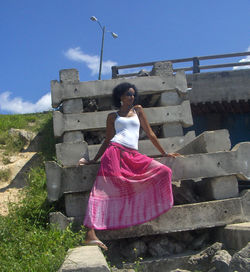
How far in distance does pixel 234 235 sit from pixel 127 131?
1660 millimetres

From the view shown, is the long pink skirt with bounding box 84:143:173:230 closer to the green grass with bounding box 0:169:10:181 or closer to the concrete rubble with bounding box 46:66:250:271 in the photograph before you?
the concrete rubble with bounding box 46:66:250:271

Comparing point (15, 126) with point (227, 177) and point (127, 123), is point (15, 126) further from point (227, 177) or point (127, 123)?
point (227, 177)

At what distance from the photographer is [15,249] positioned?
3480 millimetres

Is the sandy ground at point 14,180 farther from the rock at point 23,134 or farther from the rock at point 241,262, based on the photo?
the rock at point 241,262

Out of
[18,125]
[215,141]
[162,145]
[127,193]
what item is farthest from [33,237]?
[18,125]

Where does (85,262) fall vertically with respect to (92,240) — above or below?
below

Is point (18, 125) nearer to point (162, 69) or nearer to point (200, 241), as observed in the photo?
point (162, 69)

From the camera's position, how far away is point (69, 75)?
5.88 metres

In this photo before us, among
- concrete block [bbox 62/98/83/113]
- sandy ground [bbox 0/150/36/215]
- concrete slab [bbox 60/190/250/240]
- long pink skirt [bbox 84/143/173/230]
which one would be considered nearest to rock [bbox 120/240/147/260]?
concrete slab [bbox 60/190/250/240]

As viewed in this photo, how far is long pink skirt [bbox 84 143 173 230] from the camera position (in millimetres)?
3848

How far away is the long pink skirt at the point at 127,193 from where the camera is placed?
12.6ft

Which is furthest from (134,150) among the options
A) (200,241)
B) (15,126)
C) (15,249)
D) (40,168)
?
(15,126)

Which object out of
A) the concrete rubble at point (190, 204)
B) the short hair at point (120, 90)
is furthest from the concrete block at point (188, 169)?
the short hair at point (120, 90)

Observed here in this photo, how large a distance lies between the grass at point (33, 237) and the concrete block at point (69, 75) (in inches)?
64.1
